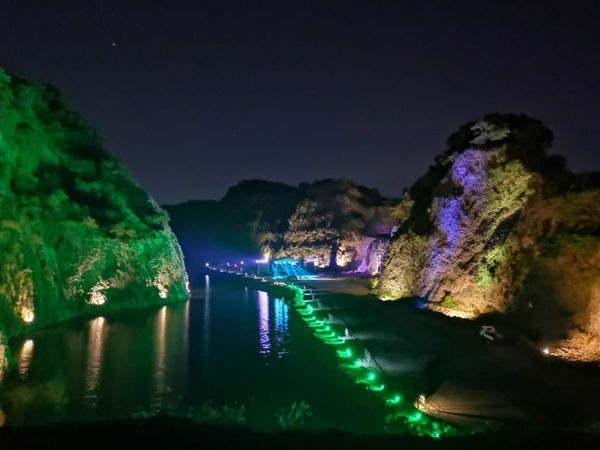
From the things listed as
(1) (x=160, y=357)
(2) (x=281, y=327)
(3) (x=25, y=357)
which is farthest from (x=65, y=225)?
(2) (x=281, y=327)

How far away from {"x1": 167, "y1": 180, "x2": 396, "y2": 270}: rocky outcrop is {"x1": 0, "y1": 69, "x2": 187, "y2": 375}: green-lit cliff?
2612 cm

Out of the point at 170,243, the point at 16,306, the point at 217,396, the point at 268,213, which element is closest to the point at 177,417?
the point at 217,396

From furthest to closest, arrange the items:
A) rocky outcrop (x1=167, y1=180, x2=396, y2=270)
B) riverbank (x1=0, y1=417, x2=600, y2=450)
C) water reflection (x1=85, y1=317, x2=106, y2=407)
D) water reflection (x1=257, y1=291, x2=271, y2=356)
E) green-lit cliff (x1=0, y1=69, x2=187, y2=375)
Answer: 1. rocky outcrop (x1=167, y1=180, x2=396, y2=270)
2. green-lit cliff (x1=0, y1=69, x2=187, y2=375)
3. water reflection (x1=257, y1=291, x2=271, y2=356)
4. water reflection (x1=85, y1=317, x2=106, y2=407)
5. riverbank (x1=0, y1=417, x2=600, y2=450)

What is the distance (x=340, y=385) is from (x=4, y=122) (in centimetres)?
1932

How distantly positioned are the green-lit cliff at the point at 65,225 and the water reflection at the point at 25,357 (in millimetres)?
1107

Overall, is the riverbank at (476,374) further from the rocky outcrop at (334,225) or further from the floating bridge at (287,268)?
the rocky outcrop at (334,225)

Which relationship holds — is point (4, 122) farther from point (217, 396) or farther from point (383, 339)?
point (383, 339)

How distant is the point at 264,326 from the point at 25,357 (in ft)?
35.0

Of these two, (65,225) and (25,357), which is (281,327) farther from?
(65,225)

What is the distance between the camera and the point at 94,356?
691 inches

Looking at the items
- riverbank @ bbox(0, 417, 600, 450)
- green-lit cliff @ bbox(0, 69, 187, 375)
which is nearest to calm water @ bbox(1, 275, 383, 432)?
riverbank @ bbox(0, 417, 600, 450)

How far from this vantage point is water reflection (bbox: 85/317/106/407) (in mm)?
13602

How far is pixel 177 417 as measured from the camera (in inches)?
417

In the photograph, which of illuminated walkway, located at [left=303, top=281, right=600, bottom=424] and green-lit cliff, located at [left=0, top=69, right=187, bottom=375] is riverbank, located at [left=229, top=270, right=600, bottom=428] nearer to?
illuminated walkway, located at [left=303, top=281, right=600, bottom=424]
